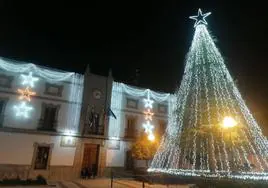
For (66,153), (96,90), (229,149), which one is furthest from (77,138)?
(229,149)

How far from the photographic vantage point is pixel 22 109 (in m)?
19.7

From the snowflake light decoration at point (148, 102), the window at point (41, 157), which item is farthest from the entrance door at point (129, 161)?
the window at point (41, 157)

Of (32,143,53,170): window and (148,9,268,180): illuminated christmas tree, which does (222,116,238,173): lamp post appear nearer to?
(148,9,268,180): illuminated christmas tree

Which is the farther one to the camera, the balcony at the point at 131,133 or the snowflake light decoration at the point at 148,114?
the snowflake light decoration at the point at 148,114

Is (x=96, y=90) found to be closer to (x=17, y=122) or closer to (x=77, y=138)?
(x=77, y=138)

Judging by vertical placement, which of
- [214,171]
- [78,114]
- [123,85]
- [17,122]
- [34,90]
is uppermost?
[123,85]

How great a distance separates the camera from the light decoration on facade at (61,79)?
65.6ft

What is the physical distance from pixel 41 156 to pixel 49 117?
11.5 ft

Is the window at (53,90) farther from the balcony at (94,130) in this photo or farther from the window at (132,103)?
the window at (132,103)

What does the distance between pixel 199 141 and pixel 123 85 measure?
13.5 meters

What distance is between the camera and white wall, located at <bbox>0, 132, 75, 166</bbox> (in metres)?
18.4

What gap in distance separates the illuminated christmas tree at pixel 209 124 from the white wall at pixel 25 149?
9.78 m

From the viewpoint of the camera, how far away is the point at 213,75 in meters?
13.7

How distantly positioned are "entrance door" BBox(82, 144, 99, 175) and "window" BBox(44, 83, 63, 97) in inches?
224
